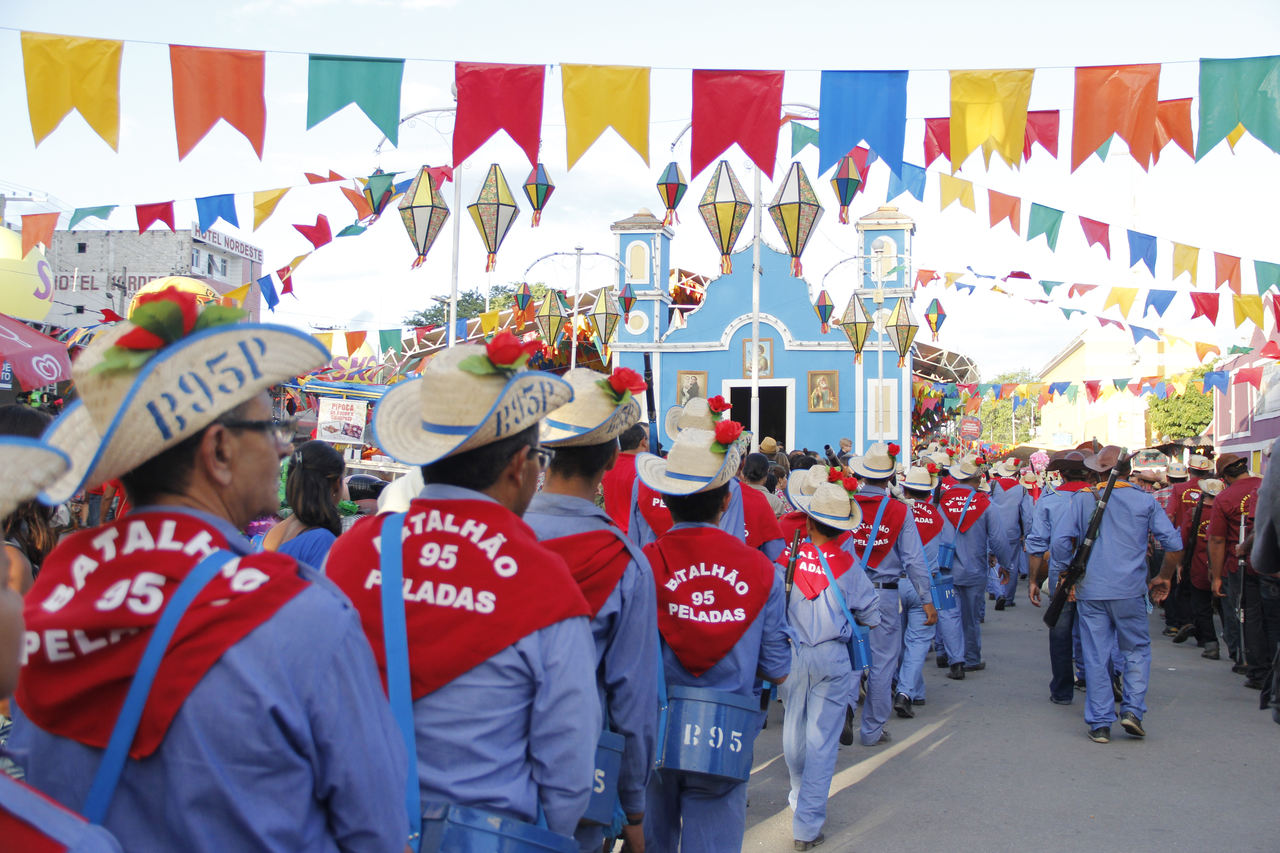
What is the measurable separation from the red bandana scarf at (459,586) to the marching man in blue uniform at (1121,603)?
6.67 m

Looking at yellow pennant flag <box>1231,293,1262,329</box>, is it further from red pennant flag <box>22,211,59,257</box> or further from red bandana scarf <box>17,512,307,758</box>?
red bandana scarf <box>17,512,307,758</box>

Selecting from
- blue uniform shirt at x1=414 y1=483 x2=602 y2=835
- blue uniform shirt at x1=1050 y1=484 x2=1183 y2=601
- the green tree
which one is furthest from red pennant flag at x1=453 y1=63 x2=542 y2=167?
the green tree

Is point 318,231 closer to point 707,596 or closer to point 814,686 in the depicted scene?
point 814,686

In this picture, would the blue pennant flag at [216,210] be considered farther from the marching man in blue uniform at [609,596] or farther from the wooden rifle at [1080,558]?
the wooden rifle at [1080,558]

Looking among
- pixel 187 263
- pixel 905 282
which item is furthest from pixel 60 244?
pixel 905 282

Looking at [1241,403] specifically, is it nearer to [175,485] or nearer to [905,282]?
[905,282]

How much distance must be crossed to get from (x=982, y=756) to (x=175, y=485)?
6.96 metres

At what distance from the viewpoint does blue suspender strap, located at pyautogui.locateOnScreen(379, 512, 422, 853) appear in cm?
215

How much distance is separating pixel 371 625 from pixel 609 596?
→ 0.95 m

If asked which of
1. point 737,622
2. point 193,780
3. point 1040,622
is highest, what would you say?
point 193,780

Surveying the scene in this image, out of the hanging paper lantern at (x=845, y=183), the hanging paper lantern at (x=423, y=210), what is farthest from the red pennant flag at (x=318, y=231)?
the hanging paper lantern at (x=845, y=183)

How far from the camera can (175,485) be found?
1731 mm

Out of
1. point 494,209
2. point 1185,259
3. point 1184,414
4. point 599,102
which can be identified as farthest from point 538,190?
point 1184,414

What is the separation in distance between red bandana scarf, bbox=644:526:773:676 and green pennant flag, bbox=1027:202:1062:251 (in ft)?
33.4
